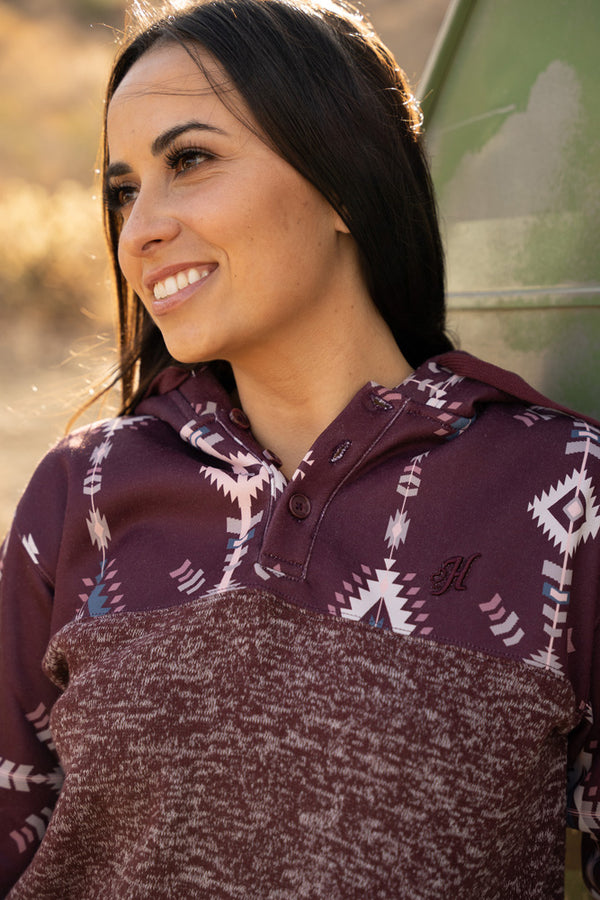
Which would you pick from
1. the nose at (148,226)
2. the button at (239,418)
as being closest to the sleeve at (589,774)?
the button at (239,418)

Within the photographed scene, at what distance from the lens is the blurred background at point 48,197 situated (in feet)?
29.4

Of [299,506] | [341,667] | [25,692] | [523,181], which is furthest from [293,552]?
[523,181]

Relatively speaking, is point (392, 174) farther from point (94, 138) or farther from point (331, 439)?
point (94, 138)

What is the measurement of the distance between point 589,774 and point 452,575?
429 mm

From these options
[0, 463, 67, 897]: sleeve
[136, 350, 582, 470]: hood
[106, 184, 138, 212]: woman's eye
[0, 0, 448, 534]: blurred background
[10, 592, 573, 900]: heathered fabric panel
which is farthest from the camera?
[0, 0, 448, 534]: blurred background

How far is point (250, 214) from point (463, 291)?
2.80 ft

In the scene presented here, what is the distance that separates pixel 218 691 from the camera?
4.86 feet

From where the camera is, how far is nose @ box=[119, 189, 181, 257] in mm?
1684

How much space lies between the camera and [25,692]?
Answer: 70.8 inches

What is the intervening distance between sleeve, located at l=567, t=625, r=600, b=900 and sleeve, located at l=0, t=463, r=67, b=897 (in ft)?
3.47

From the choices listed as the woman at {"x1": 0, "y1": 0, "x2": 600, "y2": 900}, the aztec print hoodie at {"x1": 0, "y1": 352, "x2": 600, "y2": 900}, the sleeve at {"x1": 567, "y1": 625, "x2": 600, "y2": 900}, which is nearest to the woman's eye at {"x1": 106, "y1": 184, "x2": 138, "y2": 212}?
the woman at {"x1": 0, "y1": 0, "x2": 600, "y2": 900}

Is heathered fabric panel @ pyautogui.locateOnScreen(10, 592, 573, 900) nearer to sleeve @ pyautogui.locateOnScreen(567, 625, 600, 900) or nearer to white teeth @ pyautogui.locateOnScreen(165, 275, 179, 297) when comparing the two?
sleeve @ pyautogui.locateOnScreen(567, 625, 600, 900)

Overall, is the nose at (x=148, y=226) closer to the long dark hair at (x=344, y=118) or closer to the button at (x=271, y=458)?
the long dark hair at (x=344, y=118)

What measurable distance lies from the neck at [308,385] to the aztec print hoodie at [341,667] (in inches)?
5.1
